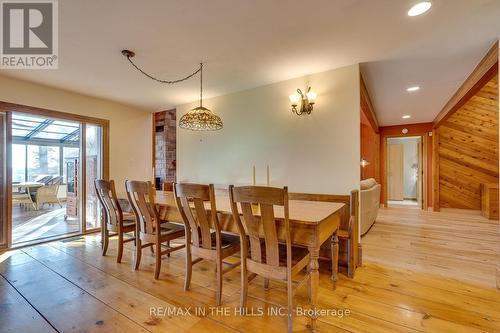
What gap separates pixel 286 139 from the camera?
3350 mm

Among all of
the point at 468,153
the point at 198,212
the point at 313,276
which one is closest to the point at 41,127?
the point at 198,212

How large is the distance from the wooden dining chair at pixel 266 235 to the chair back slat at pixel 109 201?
1.72 m

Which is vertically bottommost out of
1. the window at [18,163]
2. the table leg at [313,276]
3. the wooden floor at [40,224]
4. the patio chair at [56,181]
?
the wooden floor at [40,224]

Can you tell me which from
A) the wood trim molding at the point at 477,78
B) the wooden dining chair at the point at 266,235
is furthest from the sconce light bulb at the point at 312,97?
the wooden dining chair at the point at 266,235

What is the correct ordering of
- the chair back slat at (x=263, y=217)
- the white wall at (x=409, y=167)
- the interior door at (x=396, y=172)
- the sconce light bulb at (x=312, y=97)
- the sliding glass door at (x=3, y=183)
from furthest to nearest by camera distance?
the white wall at (x=409, y=167) → the interior door at (x=396, y=172) → the sliding glass door at (x=3, y=183) → the sconce light bulb at (x=312, y=97) → the chair back slat at (x=263, y=217)

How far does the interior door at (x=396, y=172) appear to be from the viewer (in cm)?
786

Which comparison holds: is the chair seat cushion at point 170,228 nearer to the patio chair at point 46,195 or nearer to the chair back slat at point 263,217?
the chair back slat at point 263,217

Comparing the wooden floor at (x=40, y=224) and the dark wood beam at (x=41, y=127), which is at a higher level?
the dark wood beam at (x=41, y=127)

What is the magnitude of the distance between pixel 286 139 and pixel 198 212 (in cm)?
187

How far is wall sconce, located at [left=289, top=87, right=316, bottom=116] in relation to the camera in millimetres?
3049

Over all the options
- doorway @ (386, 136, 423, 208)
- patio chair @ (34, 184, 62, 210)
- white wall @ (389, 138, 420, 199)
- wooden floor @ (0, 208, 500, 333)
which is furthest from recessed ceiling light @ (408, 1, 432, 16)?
white wall @ (389, 138, 420, 199)

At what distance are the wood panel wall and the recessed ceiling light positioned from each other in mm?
4664

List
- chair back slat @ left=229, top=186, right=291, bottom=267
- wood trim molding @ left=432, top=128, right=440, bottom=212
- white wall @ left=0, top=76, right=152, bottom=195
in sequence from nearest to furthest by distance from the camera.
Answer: chair back slat @ left=229, top=186, right=291, bottom=267 < white wall @ left=0, top=76, right=152, bottom=195 < wood trim molding @ left=432, top=128, right=440, bottom=212

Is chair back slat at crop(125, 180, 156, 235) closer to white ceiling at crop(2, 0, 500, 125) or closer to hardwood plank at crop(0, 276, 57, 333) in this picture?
hardwood plank at crop(0, 276, 57, 333)
